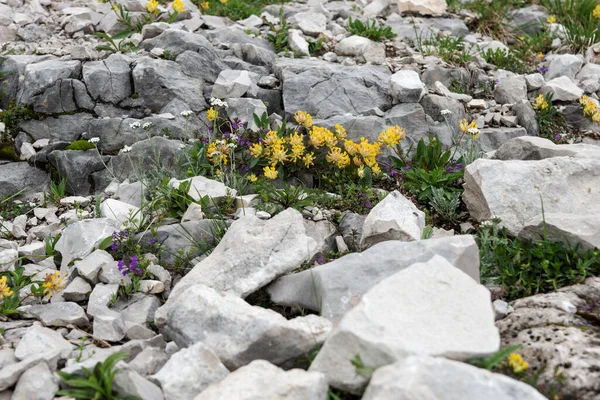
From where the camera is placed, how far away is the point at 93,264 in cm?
480

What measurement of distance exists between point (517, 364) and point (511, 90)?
5.19m

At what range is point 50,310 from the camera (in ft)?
14.5

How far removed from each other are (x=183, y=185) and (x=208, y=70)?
239 centimetres

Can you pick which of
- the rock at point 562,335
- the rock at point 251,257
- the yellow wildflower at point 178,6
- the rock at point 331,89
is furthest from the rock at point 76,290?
the yellow wildflower at point 178,6

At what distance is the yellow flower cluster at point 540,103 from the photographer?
7.23 metres

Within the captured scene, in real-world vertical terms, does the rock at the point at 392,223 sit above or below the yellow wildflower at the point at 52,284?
above

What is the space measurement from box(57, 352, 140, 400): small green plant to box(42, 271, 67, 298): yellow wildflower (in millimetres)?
1222

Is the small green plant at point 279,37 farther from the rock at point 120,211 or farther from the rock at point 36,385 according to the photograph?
the rock at point 36,385

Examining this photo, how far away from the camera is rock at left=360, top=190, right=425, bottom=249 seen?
16.3 ft

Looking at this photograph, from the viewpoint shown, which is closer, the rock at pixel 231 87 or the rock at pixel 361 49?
the rock at pixel 231 87

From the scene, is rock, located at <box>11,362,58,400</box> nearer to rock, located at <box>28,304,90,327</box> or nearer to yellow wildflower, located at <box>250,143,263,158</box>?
rock, located at <box>28,304,90,327</box>

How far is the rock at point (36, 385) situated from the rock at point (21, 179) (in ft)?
11.4

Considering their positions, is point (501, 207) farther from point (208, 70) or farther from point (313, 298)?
point (208, 70)

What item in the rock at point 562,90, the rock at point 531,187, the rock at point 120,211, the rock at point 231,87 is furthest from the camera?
the rock at point 562,90
